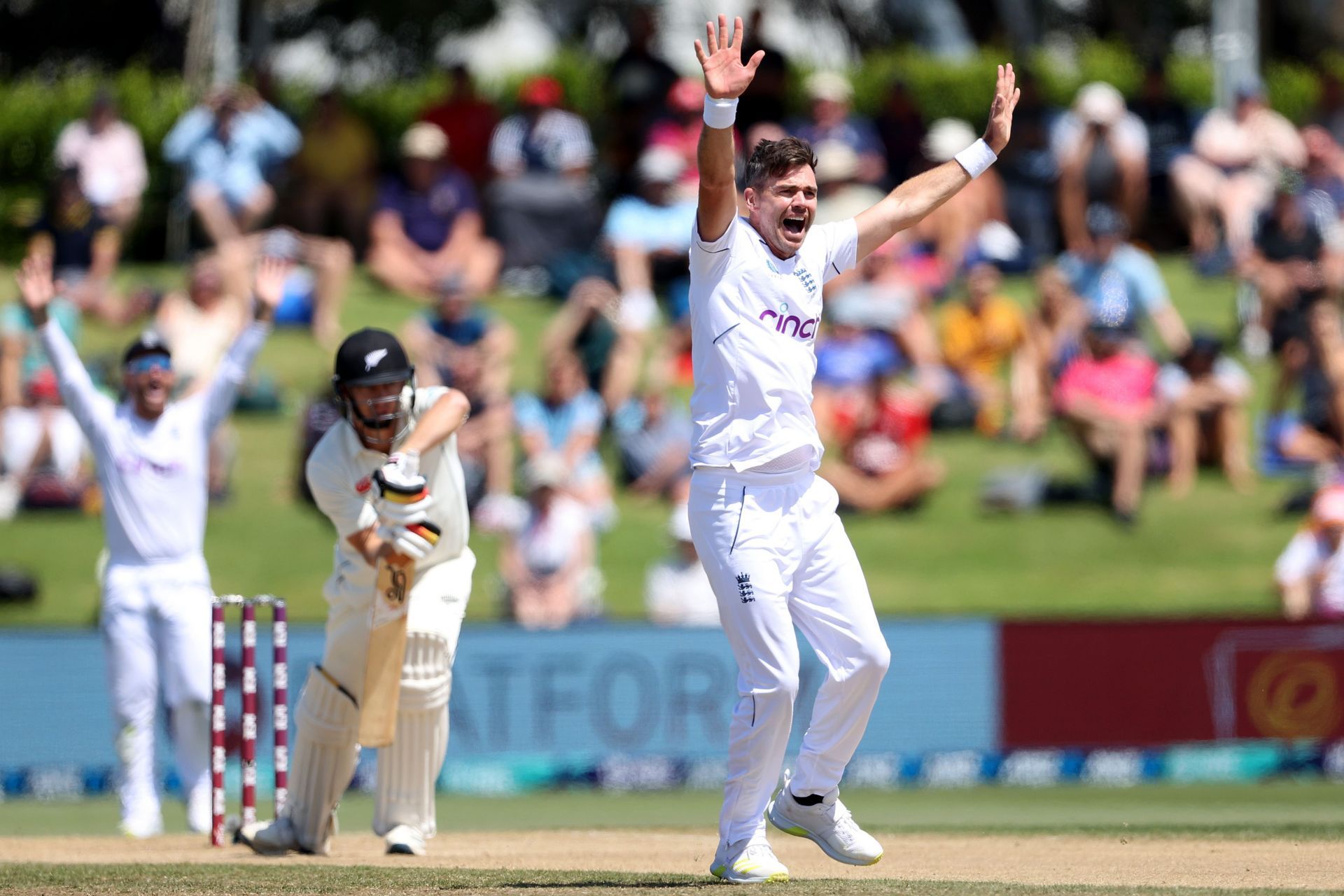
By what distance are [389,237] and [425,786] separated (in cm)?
1134

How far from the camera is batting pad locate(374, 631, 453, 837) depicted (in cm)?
757

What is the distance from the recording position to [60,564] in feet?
48.8

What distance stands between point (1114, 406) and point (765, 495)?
9.39 meters

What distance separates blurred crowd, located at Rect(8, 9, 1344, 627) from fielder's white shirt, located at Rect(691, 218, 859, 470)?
6.52 metres

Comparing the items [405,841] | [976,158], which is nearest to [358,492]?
[405,841]

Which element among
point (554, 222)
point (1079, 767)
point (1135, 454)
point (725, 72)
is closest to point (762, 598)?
point (725, 72)

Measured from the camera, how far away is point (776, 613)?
654 centimetres

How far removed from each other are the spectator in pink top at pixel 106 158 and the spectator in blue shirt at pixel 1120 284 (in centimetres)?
900

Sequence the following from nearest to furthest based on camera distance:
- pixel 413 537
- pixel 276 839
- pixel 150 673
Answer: pixel 413 537
pixel 276 839
pixel 150 673

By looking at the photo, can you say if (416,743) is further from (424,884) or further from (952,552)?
(952,552)

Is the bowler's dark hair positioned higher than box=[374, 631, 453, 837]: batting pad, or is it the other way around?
the bowler's dark hair

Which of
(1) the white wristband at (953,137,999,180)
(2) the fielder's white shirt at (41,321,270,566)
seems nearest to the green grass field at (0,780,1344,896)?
(2) the fielder's white shirt at (41,321,270,566)

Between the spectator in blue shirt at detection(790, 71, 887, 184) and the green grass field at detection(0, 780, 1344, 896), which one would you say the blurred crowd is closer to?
the spectator in blue shirt at detection(790, 71, 887, 184)

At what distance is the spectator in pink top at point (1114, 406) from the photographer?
15.4m
